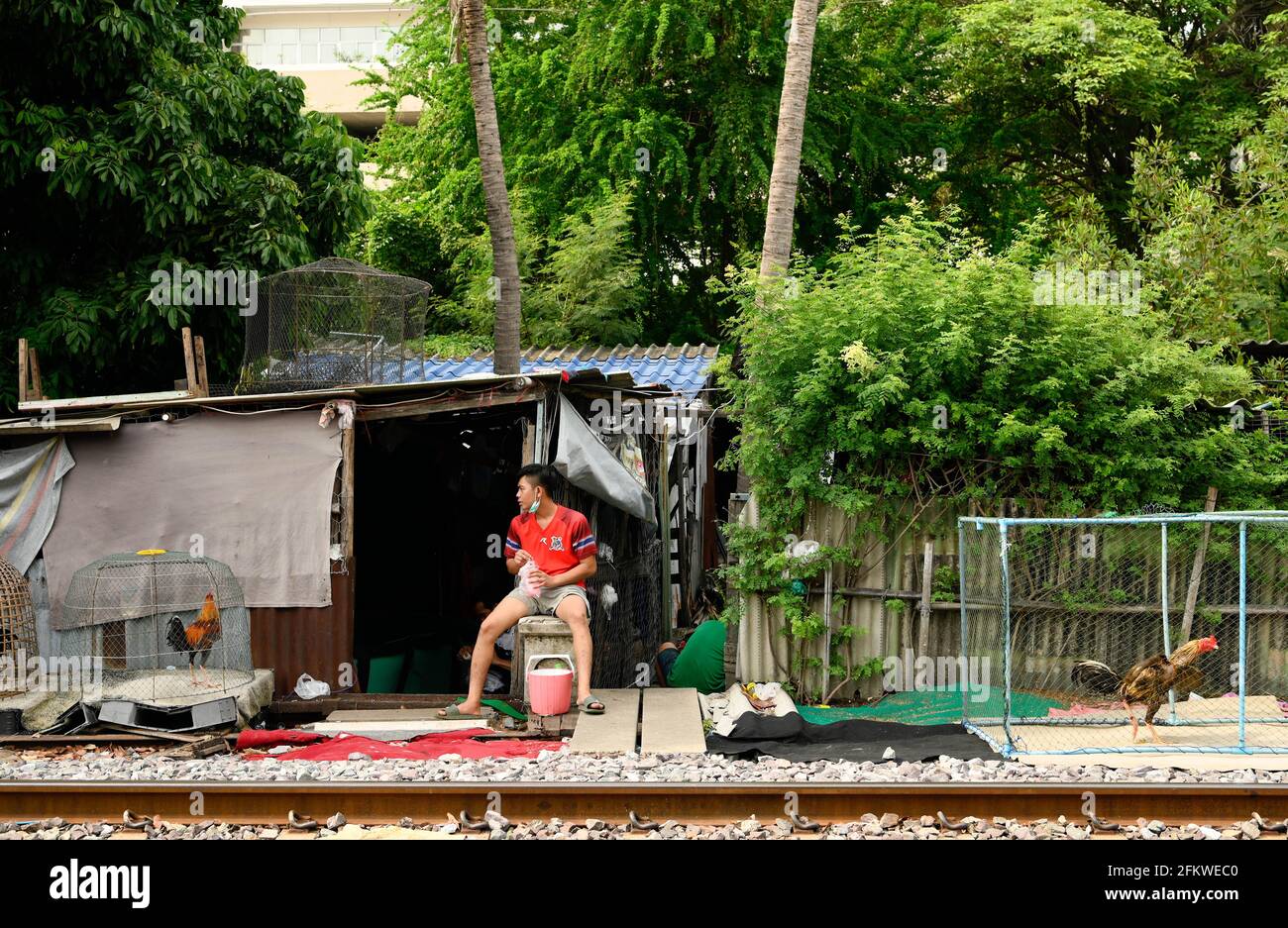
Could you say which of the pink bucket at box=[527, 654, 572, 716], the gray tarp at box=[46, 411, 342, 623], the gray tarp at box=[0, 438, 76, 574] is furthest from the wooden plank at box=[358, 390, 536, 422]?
the gray tarp at box=[0, 438, 76, 574]

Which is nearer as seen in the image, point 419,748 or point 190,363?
point 419,748

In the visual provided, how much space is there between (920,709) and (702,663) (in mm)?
2209

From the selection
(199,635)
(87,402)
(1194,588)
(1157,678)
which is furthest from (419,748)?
(1194,588)

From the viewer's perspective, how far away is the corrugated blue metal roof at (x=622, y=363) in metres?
17.1

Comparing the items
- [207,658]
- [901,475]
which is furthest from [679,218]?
[207,658]

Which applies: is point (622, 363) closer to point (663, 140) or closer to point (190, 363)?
point (663, 140)

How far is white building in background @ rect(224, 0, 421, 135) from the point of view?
4788 centimetres

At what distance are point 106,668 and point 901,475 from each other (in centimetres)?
744

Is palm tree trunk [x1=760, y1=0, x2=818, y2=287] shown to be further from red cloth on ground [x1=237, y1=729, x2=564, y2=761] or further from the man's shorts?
red cloth on ground [x1=237, y1=729, x2=564, y2=761]

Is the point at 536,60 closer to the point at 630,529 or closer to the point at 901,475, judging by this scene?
the point at 630,529

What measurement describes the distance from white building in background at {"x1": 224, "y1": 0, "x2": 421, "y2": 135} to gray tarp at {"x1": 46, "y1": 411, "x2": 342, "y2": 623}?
38.9 m

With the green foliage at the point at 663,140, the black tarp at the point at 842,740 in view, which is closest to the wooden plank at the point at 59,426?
the black tarp at the point at 842,740

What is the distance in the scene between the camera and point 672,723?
939cm

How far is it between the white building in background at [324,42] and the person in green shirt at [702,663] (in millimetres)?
39751
